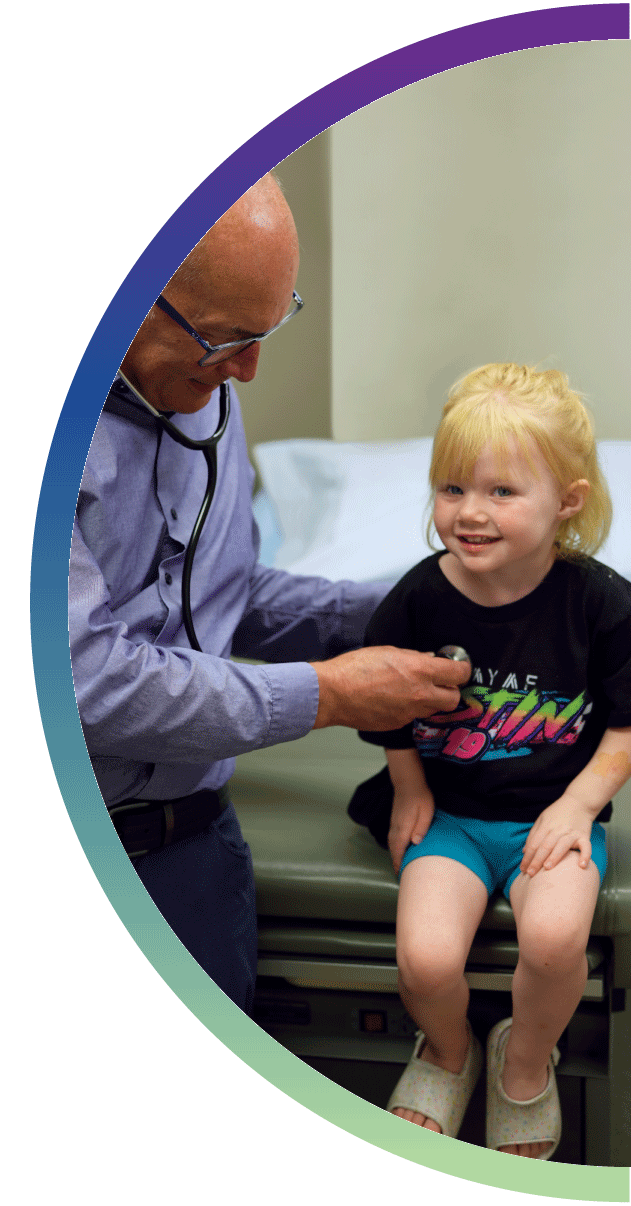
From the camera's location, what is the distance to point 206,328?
1001 millimetres

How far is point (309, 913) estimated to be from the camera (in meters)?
1.10

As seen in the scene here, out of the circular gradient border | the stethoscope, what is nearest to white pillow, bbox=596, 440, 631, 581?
the stethoscope

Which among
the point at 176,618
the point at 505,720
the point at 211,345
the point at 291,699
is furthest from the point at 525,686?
the point at 211,345

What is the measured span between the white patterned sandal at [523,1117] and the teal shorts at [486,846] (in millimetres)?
190

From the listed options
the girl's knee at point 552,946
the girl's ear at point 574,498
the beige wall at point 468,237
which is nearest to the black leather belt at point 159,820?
the girl's knee at point 552,946

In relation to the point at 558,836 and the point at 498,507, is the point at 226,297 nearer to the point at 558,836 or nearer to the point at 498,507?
the point at 498,507

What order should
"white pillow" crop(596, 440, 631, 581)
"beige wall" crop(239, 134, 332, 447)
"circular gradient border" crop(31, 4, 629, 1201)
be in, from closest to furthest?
"circular gradient border" crop(31, 4, 629, 1201) → "white pillow" crop(596, 440, 631, 581) → "beige wall" crop(239, 134, 332, 447)

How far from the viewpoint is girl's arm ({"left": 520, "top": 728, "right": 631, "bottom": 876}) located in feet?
3.32

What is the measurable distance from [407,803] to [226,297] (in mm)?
576

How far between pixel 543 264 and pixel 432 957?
1.47 meters

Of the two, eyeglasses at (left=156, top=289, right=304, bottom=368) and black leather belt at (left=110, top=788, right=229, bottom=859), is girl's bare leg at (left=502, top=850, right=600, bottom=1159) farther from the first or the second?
eyeglasses at (left=156, top=289, right=304, bottom=368)

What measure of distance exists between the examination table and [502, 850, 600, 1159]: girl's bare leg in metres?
0.06

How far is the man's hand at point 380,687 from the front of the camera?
3.38 feet

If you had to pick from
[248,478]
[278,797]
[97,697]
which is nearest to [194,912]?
[278,797]
